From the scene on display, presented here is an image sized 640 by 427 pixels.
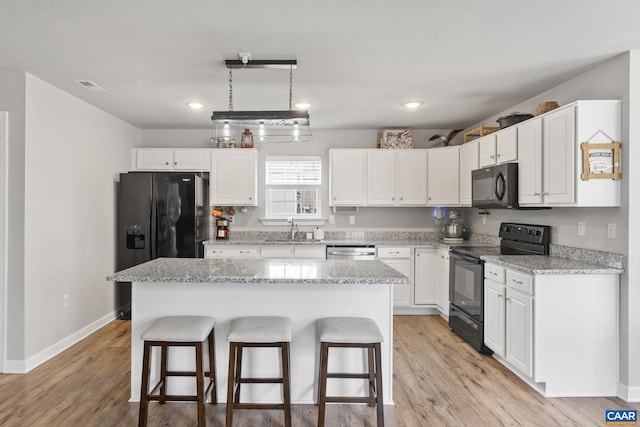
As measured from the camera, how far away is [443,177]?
4.76 metres

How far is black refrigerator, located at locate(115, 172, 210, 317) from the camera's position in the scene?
14.5ft

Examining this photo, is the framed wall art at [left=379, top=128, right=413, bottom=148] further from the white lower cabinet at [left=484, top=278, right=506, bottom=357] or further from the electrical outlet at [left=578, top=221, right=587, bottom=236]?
the electrical outlet at [left=578, top=221, right=587, bottom=236]

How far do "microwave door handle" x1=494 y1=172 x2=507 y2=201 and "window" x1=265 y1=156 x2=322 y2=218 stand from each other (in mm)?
2393

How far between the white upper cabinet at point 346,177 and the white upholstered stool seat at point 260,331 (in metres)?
2.75

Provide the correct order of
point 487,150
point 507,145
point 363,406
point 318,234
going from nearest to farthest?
1. point 363,406
2. point 507,145
3. point 487,150
4. point 318,234

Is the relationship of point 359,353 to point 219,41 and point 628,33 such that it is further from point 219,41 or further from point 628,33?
point 628,33

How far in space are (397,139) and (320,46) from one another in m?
2.63

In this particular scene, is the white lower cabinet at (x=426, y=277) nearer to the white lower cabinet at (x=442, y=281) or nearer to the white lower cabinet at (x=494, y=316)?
the white lower cabinet at (x=442, y=281)

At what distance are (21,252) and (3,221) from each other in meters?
0.28

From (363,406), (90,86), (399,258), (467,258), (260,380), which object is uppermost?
(90,86)

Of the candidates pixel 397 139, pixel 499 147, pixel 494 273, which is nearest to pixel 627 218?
pixel 494 273

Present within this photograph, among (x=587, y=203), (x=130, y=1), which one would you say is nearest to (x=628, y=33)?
(x=587, y=203)

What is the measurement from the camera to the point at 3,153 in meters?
3.04

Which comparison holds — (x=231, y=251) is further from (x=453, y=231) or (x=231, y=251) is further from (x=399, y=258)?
(x=453, y=231)
